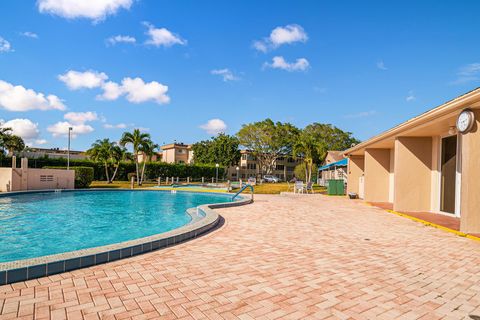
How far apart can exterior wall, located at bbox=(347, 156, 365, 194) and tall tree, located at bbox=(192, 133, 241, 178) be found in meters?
32.3

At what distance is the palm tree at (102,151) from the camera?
3253 cm

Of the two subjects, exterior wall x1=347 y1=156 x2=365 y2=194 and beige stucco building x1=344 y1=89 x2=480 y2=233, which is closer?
beige stucco building x1=344 y1=89 x2=480 y2=233

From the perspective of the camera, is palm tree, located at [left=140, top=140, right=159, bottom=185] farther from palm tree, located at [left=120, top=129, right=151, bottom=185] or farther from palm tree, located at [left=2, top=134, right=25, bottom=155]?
palm tree, located at [left=2, top=134, right=25, bottom=155]

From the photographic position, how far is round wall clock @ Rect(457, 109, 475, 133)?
7.12 m

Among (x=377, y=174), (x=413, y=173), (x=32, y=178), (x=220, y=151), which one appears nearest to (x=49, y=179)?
(x=32, y=178)

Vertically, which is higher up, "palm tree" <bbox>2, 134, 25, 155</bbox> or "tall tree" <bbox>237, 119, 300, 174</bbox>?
"tall tree" <bbox>237, 119, 300, 174</bbox>

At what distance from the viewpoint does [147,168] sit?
36.9m

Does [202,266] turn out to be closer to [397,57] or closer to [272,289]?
[272,289]

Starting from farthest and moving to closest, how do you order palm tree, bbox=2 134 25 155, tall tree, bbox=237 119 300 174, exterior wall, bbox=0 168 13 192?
tall tree, bbox=237 119 300 174 → palm tree, bbox=2 134 25 155 → exterior wall, bbox=0 168 13 192

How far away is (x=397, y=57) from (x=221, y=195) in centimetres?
1466

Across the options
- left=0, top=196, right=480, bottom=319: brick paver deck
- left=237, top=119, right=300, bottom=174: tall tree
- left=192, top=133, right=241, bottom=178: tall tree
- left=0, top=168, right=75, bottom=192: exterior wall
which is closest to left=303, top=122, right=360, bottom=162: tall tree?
left=237, top=119, right=300, bottom=174: tall tree

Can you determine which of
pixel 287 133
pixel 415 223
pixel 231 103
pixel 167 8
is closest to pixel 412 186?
pixel 415 223

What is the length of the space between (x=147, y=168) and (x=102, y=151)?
6.20m

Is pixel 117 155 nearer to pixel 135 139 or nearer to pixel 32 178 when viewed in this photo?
A: pixel 135 139
